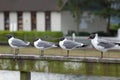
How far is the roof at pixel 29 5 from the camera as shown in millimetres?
47344

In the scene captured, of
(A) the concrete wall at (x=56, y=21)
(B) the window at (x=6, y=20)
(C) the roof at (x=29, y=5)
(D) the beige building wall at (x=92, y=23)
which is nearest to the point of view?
(A) the concrete wall at (x=56, y=21)

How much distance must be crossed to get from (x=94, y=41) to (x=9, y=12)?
1332 inches

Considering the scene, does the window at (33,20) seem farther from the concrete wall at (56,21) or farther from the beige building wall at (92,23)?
the beige building wall at (92,23)

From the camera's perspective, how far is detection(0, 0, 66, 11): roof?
47.3 metres

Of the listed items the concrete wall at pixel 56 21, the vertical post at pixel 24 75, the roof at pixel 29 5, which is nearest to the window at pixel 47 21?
the concrete wall at pixel 56 21

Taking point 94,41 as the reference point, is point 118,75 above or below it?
below

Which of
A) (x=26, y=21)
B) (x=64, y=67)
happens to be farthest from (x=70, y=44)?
(x=26, y=21)

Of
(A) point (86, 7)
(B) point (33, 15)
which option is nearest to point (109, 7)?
(A) point (86, 7)

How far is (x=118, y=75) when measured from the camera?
16.3m

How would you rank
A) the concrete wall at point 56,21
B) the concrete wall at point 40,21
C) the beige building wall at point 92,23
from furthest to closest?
1. the beige building wall at point 92,23
2. the concrete wall at point 40,21
3. the concrete wall at point 56,21

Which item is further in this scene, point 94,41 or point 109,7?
point 109,7

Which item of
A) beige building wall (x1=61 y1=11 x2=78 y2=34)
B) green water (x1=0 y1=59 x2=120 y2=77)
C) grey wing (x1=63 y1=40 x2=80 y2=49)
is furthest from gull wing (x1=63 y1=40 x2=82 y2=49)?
beige building wall (x1=61 y1=11 x2=78 y2=34)

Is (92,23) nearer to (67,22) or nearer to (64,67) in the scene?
(67,22)

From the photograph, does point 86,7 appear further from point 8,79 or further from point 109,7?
point 8,79
